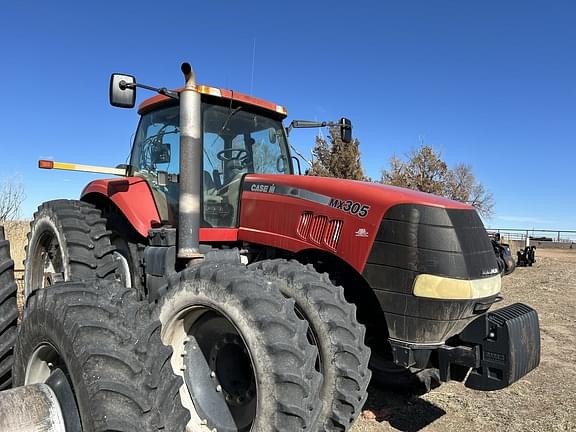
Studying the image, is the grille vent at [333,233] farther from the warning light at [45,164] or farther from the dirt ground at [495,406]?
the warning light at [45,164]

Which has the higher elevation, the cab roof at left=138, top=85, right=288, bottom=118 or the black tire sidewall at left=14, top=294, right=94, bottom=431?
the cab roof at left=138, top=85, right=288, bottom=118

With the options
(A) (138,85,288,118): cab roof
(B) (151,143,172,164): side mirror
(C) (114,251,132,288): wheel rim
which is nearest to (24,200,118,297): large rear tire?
(C) (114,251,132,288): wheel rim

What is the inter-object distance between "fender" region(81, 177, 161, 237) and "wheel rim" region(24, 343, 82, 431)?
1802 mm

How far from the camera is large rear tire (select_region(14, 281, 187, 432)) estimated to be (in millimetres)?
1768

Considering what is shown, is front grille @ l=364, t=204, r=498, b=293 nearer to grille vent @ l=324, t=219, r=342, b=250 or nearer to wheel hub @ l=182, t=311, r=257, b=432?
grille vent @ l=324, t=219, r=342, b=250

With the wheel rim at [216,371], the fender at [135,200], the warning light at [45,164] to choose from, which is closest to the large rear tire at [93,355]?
the wheel rim at [216,371]

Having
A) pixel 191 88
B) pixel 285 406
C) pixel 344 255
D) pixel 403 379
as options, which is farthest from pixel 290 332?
pixel 403 379

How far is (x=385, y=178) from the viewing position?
25578 mm

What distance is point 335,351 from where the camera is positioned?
2896 mm

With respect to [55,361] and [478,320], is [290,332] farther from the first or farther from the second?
[478,320]

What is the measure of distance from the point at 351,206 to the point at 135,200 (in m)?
1.98

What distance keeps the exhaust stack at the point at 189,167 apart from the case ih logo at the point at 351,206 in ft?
3.19

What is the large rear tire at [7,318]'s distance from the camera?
9.07ft

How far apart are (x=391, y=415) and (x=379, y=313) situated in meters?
1.03
